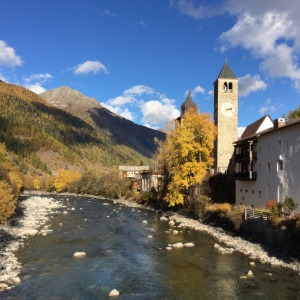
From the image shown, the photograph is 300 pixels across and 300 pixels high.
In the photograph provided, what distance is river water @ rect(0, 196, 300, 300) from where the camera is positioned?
637 inches

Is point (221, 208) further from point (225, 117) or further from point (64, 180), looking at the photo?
point (64, 180)

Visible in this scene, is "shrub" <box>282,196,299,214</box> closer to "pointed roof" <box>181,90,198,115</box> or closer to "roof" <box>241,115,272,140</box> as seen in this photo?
"roof" <box>241,115,272,140</box>

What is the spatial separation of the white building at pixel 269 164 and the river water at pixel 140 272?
7314 mm

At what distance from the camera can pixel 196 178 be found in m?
40.5

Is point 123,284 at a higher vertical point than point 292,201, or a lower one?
lower

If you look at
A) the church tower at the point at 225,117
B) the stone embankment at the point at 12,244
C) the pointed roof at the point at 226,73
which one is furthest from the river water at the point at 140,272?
the pointed roof at the point at 226,73

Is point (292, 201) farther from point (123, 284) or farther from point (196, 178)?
point (196, 178)

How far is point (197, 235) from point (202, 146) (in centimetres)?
1361

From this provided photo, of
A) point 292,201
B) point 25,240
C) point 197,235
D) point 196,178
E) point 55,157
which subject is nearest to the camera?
point 292,201

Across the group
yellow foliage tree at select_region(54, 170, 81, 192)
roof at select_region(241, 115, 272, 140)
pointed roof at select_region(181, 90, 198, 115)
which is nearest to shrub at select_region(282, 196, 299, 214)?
roof at select_region(241, 115, 272, 140)

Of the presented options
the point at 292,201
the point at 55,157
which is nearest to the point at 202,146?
the point at 292,201

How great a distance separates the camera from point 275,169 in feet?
97.8

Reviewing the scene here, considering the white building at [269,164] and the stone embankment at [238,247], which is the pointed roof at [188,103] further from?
the stone embankment at [238,247]

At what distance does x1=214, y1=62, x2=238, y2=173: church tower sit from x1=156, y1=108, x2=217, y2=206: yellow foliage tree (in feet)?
19.7
